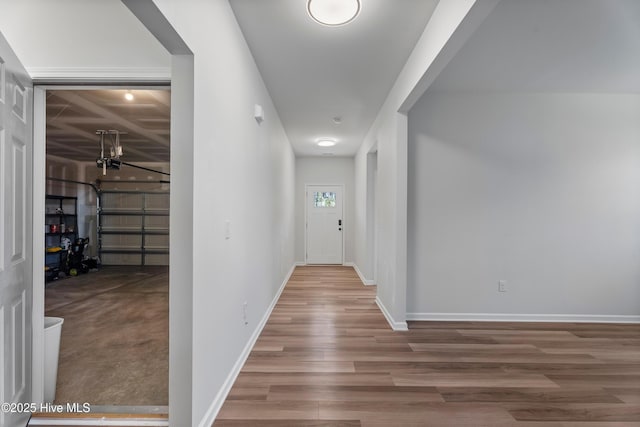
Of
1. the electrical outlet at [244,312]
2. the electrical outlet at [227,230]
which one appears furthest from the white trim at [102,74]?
the electrical outlet at [244,312]

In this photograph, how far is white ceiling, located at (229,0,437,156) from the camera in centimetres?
194

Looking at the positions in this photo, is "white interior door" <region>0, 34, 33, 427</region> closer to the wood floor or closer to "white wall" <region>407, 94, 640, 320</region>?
the wood floor

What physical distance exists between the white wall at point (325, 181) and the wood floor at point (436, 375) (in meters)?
3.41

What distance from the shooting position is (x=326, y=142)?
5316 millimetres

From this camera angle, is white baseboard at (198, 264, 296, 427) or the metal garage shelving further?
the metal garage shelving

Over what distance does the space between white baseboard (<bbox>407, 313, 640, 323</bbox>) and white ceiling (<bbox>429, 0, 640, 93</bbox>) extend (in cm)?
253

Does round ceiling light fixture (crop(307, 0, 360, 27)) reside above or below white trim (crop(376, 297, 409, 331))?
above

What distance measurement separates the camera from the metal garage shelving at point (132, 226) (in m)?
6.88

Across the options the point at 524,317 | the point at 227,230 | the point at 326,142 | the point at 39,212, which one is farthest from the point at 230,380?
the point at 326,142

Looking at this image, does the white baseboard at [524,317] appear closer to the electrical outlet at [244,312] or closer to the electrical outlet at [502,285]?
the electrical outlet at [502,285]

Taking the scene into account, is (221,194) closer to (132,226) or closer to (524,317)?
(524,317)

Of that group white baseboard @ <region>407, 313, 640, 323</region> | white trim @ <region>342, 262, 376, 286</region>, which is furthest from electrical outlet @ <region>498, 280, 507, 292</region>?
white trim @ <region>342, 262, 376, 286</region>

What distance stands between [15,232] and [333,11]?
2.24m

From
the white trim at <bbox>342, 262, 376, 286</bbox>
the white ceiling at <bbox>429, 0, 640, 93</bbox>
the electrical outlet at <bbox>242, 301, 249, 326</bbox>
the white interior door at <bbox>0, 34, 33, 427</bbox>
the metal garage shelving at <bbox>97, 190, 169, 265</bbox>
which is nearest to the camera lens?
the white interior door at <bbox>0, 34, 33, 427</bbox>
